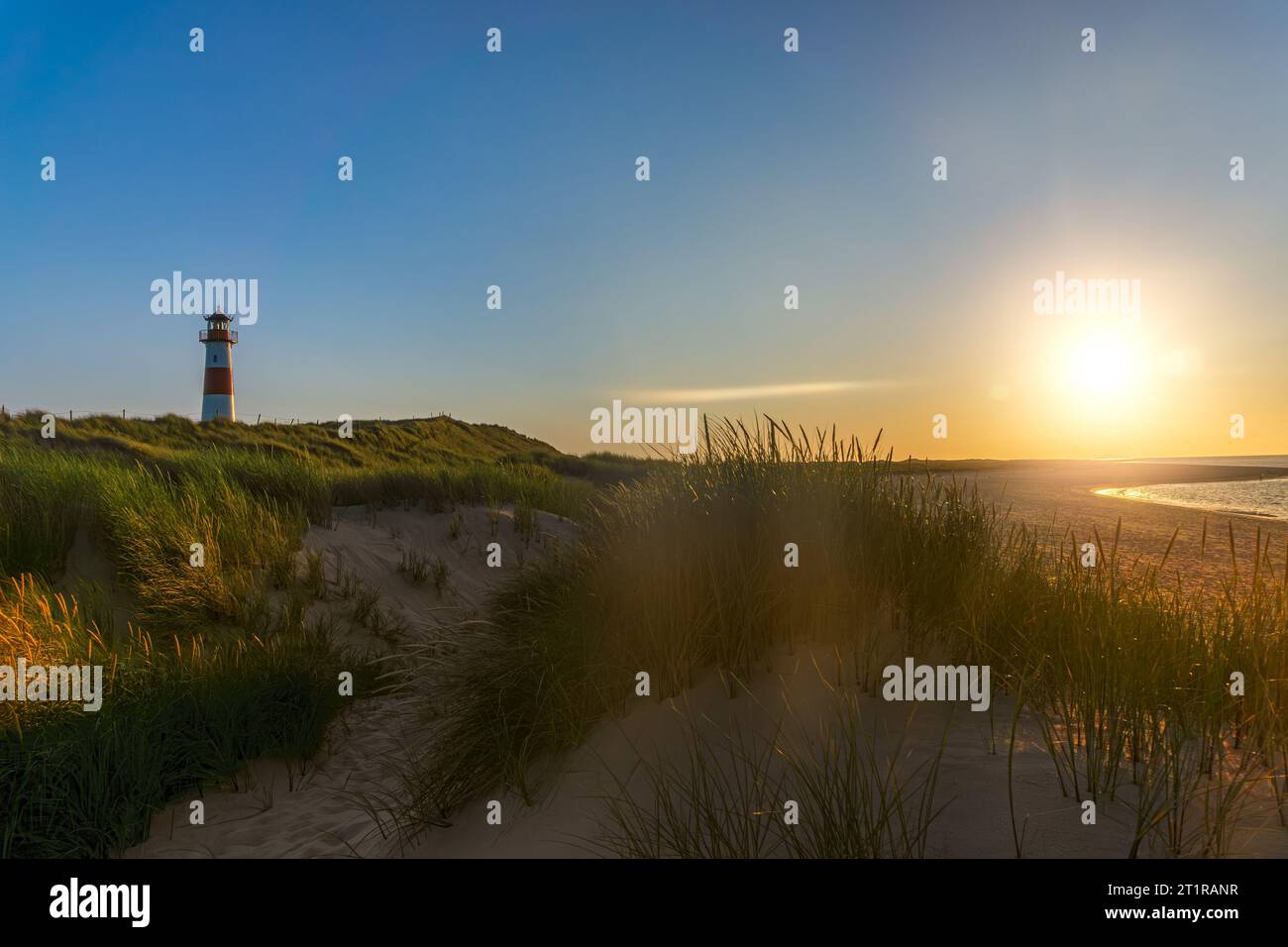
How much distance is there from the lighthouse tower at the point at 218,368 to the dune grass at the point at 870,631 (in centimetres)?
5776

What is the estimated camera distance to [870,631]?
4.16 meters

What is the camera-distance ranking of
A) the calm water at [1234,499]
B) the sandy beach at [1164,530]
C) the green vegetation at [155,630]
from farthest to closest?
1. the calm water at [1234,499]
2. the sandy beach at [1164,530]
3. the green vegetation at [155,630]

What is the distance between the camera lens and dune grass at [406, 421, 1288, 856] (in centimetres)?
324

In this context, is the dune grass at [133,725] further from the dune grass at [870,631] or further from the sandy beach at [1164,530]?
the sandy beach at [1164,530]

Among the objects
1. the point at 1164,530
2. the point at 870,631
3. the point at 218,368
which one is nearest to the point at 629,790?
the point at 870,631

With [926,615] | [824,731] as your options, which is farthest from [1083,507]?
[824,731]

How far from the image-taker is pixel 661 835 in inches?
Result: 115

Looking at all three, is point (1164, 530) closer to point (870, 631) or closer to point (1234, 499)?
point (1234, 499)

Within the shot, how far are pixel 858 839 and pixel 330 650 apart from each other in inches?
263

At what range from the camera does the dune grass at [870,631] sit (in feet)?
10.6

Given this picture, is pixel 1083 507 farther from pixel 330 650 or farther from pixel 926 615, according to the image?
pixel 330 650

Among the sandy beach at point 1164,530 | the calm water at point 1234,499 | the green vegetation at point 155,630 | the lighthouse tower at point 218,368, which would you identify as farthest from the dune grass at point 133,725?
the lighthouse tower at point 218,368

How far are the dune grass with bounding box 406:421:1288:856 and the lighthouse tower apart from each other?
57763mm

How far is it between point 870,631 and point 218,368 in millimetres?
62045
